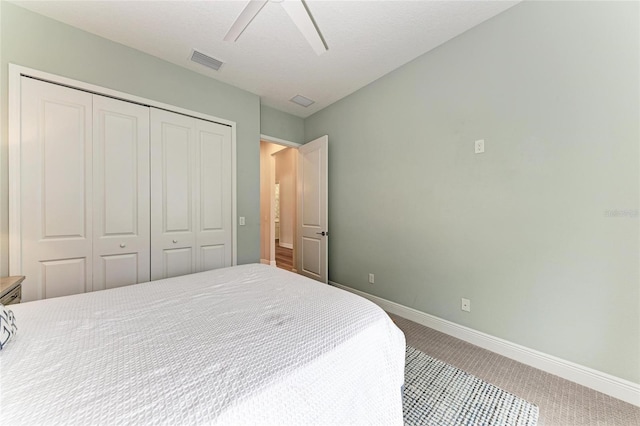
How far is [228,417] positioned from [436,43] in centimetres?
301

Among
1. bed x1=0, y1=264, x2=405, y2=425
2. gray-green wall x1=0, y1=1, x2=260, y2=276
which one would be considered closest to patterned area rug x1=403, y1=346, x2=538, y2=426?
bed x1=0, y1=264, x2=405, y2=425

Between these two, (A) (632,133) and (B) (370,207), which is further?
(B) (370,207)

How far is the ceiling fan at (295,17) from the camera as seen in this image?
1.36 meters

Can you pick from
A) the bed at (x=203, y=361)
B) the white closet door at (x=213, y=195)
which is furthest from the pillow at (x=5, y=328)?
the white closet door at (x=213, y=195)

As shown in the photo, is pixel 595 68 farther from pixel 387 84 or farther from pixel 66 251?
pixel 66 251

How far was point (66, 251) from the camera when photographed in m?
1.98

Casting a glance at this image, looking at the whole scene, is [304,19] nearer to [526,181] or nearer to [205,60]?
[205,60]

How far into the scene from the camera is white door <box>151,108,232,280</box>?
243 cm

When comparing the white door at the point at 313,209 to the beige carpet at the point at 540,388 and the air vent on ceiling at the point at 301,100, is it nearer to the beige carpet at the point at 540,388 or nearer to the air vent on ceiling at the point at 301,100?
the air vent on ceiling at the point at 301,100

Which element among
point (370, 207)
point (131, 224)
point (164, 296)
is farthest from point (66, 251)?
point (370, 207)

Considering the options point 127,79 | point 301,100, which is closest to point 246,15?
point 127,79

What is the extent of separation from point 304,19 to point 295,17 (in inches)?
2.4

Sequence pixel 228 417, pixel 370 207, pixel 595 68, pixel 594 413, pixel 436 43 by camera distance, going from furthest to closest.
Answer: pixel 370 207
pixel 436 43
pixel 595 68
pixel 594 413
pixel 228 417

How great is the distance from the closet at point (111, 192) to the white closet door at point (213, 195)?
1 cm
